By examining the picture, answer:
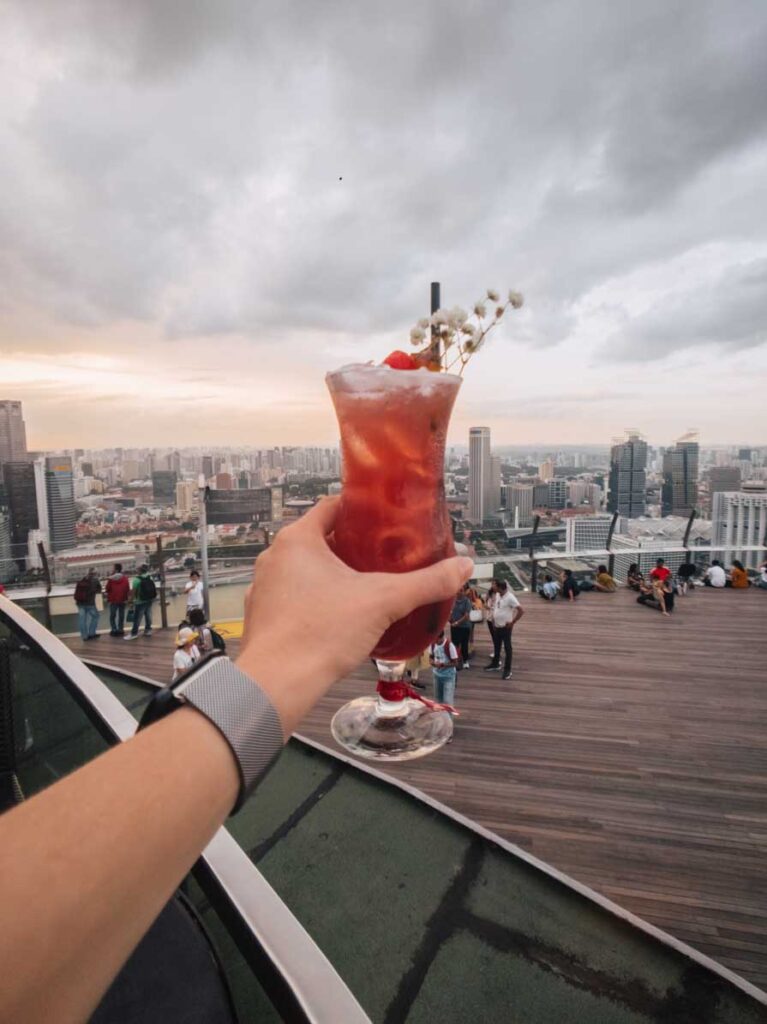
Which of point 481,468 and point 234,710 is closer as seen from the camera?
point 234,710

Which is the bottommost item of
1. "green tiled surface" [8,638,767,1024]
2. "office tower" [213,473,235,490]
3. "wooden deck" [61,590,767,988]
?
"wooden deck" [61,590,767,988]

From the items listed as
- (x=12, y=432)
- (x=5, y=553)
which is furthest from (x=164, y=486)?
(x=12, y=432)

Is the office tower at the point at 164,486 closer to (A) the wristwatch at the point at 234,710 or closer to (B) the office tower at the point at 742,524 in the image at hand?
(A) the wristwatch at the point at 234,710

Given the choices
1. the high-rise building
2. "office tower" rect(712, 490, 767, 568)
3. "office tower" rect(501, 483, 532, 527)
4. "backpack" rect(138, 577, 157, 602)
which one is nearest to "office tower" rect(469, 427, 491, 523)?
"office tower" rect(501, 483, 532, 527)

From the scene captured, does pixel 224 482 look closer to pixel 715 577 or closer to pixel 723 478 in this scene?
pixel 715 577

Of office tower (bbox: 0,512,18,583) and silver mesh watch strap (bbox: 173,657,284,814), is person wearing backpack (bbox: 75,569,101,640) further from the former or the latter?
silver mesh watch strap (bbox: 173,657,284,814)

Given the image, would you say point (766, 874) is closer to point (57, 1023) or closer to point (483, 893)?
point (483, 893)

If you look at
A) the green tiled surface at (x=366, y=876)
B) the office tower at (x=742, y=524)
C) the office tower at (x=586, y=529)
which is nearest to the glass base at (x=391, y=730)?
the green tiled surface at (x=366, y=876)
